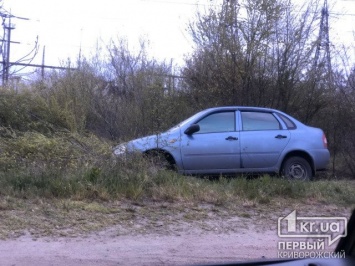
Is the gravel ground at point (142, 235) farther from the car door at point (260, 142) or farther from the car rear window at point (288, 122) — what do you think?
the car rear window at point (288, 122)

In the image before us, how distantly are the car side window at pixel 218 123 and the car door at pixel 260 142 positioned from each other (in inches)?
8.2

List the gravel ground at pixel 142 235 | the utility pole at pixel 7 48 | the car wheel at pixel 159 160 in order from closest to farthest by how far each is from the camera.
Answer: the gravel ground at pixel 142 235
the car wheel at pixel 159 160
the utility pole at pixel 7 48

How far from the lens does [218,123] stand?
40.5 feet

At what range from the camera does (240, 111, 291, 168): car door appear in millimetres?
12109

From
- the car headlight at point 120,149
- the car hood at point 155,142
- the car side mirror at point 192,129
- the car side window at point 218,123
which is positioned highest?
the car side window at point 218,123

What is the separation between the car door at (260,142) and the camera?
12.1 m

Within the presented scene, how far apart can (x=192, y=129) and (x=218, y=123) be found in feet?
2.09

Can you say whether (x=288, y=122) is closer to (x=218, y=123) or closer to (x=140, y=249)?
(x=218, y=123)

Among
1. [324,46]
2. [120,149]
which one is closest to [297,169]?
[120,149]

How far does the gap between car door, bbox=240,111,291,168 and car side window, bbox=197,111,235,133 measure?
21 cm

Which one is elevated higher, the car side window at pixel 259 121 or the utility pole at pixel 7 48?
the utility pole at pixel 7 48

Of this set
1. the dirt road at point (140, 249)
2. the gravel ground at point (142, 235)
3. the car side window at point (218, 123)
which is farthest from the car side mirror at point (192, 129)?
the dirt road at point (140, 249)

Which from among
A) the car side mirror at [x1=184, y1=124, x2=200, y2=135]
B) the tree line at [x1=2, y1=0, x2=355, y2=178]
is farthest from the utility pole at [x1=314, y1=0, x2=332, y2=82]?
the car side mirror at [x1=184, y1=124, x2=200, y2=135]

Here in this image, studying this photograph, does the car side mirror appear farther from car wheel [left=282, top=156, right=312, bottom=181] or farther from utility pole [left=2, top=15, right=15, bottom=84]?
utility pole [left=2, top=15, right=15, bottom=84]
